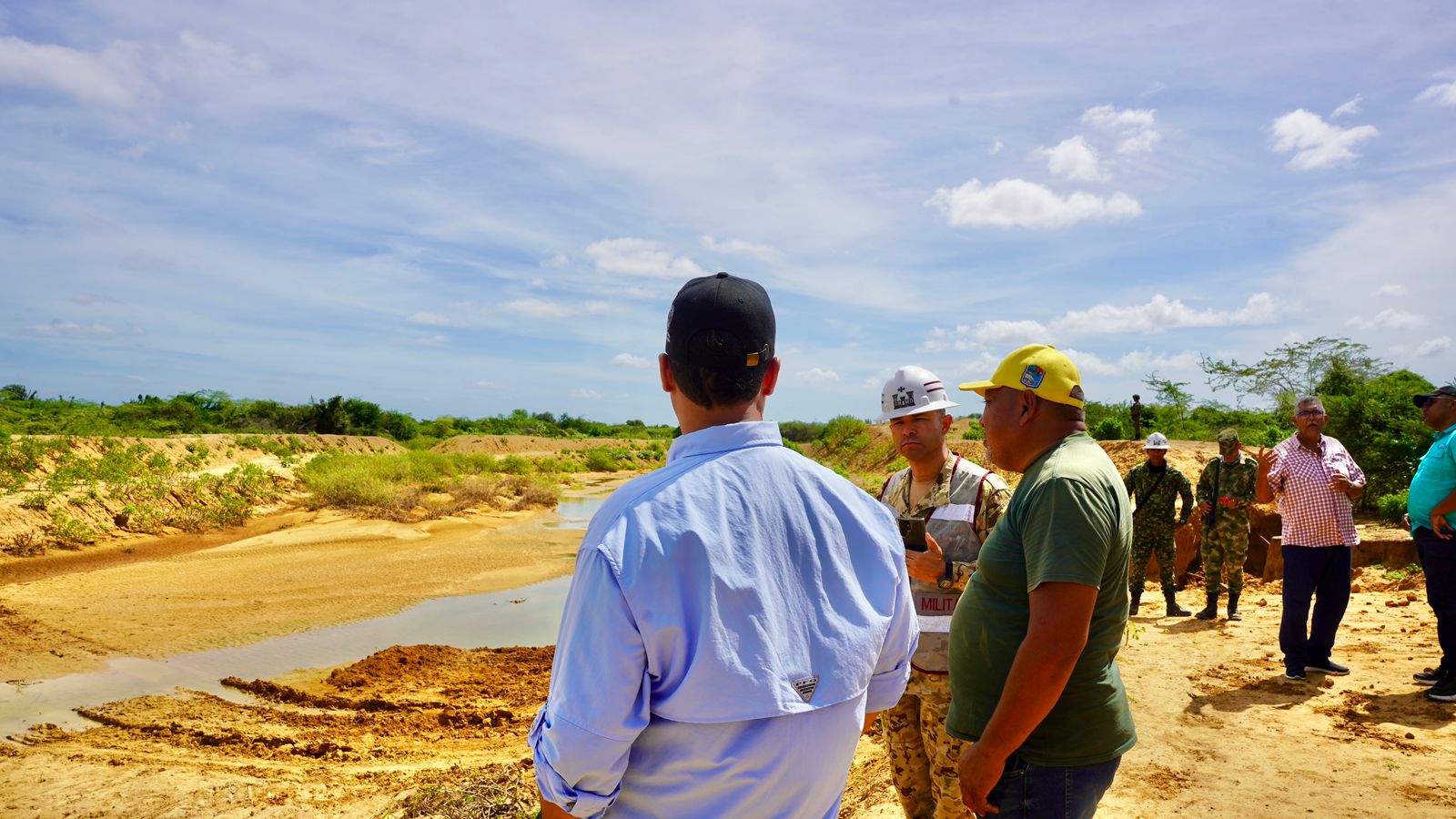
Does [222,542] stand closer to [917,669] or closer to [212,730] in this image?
[212,730]

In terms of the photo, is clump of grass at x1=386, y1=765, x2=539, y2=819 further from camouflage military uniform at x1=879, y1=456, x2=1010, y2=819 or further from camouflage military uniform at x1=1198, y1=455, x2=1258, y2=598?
camouflage military uniform at x1=1198, y1=455, x2=1258, y2=598

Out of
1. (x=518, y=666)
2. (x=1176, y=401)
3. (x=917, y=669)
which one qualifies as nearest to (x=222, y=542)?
(x=518, y=666)

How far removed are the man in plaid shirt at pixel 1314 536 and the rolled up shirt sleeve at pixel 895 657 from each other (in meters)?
5.67

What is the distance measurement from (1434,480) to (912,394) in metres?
4.24

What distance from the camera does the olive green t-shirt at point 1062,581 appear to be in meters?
2.06

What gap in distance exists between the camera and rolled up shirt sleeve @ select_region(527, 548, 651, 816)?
1.27 meters

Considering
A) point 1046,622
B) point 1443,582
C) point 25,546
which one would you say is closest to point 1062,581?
point 1046,622

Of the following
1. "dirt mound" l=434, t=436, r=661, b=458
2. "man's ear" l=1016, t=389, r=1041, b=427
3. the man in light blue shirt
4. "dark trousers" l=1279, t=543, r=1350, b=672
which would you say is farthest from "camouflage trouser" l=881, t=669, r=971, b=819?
"dirt mound" l=434, t=436, r=661, b=458

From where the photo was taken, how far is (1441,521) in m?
5.46

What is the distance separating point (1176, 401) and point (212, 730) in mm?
29386

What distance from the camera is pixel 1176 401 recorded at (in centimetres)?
2875

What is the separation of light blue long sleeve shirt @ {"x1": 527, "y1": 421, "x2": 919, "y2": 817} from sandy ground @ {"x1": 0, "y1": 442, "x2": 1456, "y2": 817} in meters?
3.38

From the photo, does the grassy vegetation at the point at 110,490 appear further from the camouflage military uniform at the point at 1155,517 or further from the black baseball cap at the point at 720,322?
the black baseball cap at the point at 720,322

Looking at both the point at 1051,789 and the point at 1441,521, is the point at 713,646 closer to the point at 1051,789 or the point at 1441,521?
the point at 1051,789
